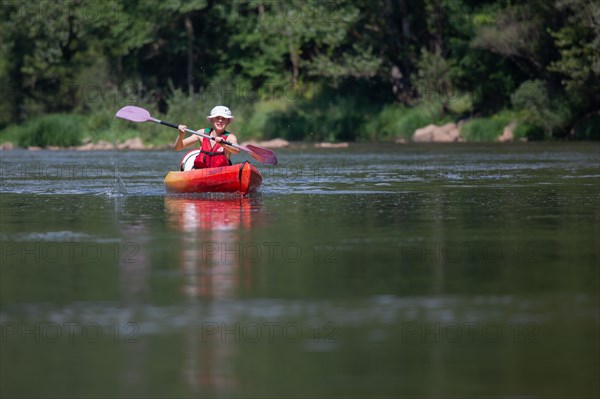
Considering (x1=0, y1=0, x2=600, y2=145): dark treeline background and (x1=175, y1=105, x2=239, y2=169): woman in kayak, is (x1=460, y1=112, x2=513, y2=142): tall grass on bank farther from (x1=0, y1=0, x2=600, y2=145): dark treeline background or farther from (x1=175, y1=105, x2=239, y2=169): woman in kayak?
(x1=175, y1=105, x2=239, y2=169): woman in kayak

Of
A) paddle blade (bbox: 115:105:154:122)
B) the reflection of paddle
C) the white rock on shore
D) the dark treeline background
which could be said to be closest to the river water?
the reflection of paddle

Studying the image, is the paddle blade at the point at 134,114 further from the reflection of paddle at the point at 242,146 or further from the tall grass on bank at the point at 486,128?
the tall grass on bank at the point at 486,128

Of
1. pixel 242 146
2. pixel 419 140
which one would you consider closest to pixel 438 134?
pixel 419 140

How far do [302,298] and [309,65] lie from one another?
49.4 metres

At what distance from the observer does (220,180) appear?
66.7 feet

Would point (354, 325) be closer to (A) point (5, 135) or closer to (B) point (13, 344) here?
(B) point (13, 344)

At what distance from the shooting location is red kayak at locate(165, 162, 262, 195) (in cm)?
2016

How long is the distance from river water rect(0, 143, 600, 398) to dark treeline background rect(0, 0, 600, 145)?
29.1 metres

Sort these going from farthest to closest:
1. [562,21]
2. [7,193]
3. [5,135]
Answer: [5,135], [562,21], [7,193]

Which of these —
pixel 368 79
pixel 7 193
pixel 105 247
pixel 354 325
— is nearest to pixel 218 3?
pixel 368 79

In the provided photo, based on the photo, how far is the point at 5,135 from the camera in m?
61.7

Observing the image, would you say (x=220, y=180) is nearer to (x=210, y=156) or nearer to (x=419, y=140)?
(x=210, y=156)

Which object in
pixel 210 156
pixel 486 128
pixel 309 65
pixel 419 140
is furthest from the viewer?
pixel 309 65

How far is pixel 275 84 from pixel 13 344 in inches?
2159
